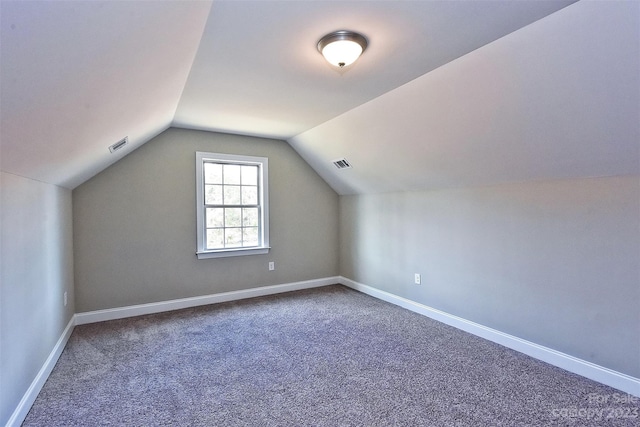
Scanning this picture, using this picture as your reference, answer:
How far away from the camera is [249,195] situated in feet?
15.1

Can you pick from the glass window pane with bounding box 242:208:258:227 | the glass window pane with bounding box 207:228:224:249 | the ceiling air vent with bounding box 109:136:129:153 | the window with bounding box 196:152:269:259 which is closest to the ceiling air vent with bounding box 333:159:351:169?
the window with bounding box 196:152:269:259

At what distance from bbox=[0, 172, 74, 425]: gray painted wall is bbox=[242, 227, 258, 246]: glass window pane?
6.60ft

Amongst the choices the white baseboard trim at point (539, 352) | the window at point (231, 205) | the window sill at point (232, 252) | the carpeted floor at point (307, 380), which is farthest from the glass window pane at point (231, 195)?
the white baseboard trim at point (539, 352)

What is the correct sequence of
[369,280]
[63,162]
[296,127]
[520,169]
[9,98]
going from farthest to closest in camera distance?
[369,280], [296,127], [520,169], [63,162], [9,98]

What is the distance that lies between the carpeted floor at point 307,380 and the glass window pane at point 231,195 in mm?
1604

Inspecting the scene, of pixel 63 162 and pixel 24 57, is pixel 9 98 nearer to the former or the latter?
pixel 24 57

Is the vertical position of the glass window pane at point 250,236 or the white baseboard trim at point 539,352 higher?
the glass window pane at point 250,236

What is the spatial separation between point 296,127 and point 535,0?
2714 mm

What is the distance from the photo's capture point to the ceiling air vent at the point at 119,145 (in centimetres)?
295

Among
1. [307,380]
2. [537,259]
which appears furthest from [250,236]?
[537,259]

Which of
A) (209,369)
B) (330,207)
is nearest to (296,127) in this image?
(330,207)

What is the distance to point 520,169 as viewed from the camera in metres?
2.71

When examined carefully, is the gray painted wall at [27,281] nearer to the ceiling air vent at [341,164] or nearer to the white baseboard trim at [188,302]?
the white baseboard trim at [188,302]

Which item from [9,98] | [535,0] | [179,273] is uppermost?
[535,0]
